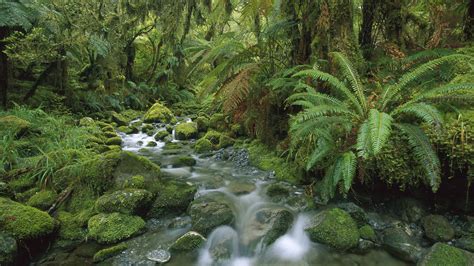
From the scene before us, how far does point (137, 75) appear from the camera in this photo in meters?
14.1

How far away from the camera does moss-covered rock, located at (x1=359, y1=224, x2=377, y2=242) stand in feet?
10.6

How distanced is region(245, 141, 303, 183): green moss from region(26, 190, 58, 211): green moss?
117 inches

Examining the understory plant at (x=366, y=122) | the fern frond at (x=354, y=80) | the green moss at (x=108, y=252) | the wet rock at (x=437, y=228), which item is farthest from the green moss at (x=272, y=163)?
the green moss at (x=108, y=252)

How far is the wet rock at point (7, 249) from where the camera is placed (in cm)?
288

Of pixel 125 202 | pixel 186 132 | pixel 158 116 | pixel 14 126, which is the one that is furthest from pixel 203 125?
pixel 125 202

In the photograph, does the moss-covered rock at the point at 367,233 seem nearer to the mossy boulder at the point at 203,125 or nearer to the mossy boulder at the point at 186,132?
the mossy boulder at the point at 186,132

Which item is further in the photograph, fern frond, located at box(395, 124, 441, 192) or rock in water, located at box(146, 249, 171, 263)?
rock in water, located at box(146, 249, 171, 263)

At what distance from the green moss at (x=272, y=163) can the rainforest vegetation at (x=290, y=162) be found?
0.02m

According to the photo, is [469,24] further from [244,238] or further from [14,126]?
[14,126]

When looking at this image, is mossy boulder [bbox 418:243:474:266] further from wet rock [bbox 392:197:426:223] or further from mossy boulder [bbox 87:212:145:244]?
mossy boulder [bbox 87:212:145:244]

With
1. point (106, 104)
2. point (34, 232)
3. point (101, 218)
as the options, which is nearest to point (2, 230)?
point (34, 232)

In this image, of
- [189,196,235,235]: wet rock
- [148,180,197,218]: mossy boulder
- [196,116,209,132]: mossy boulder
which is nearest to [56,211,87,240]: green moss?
[148,180,197,218]: mossy boulder

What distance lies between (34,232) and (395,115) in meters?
3.89

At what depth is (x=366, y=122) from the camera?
301cm
